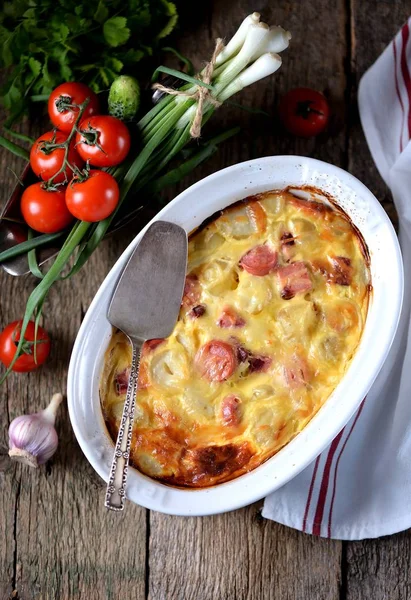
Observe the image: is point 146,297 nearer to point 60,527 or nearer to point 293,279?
point 293,279

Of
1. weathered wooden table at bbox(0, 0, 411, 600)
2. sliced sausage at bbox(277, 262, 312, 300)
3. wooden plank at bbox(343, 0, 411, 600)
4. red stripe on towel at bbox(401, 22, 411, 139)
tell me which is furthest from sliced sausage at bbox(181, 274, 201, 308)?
red stripe on towel at bbox(401, 22, 411, 139)

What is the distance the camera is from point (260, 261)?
2.04 metres

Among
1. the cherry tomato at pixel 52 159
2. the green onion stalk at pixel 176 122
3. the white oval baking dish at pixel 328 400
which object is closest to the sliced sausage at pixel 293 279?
the white oval baking dish at pixel 328 400

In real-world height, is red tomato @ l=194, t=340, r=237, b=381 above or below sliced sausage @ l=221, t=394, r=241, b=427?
above

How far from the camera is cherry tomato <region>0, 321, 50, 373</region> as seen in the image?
221cm

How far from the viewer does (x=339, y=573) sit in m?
2.30

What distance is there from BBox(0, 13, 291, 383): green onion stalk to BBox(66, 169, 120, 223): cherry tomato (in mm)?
77

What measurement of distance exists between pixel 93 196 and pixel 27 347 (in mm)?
553

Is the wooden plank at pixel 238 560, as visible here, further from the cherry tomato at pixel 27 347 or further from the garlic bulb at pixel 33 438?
the cherry tomato at pixel 27 347

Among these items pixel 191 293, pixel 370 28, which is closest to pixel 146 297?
pixel 191 293

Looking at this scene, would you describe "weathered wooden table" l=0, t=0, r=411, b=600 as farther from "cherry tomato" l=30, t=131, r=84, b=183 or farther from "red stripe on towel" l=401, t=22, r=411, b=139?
"red stripe on towel" l=401, t=22, r=411, b=139

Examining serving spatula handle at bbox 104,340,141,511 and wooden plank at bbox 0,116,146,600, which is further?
Answer: wooden plank at bbox 0,116,146,600

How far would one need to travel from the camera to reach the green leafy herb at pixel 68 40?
2.16 metres

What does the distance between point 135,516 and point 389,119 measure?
1617 mm
